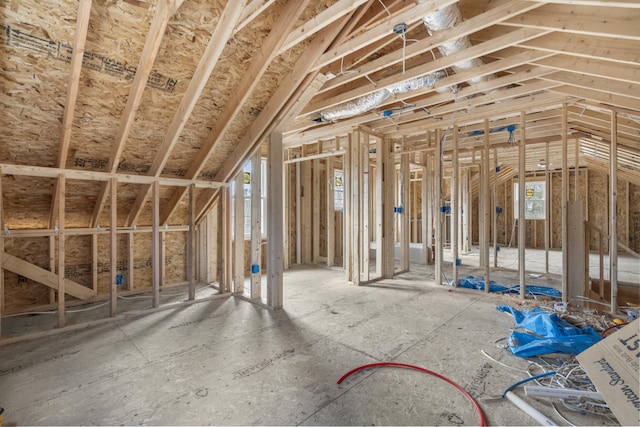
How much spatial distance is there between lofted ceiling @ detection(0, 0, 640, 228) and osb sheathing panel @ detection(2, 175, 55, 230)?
Result: 20mm

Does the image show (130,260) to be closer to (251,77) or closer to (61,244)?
(61,244)

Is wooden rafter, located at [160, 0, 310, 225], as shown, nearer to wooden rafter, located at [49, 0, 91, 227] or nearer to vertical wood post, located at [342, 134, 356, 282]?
wooden rafter, located at [49, 0, 91, 227]

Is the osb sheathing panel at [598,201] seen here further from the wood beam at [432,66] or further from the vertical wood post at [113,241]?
the vertical wood post at [113,241]

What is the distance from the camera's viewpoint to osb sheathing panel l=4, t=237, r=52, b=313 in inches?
145

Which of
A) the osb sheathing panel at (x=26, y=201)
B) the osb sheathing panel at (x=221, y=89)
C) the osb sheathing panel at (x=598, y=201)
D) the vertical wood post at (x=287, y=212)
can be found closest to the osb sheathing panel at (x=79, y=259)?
the osb sheathing panel at (x=26, y=201)

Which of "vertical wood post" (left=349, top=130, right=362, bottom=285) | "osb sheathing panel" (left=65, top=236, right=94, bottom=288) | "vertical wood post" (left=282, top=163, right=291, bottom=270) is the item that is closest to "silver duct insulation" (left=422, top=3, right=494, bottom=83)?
"vertical wood post" (left=349, top=130, right=362, bottom=285)

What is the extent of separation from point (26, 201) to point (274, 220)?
3017 mm

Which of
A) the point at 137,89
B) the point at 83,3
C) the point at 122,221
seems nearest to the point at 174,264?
the point at 122,221

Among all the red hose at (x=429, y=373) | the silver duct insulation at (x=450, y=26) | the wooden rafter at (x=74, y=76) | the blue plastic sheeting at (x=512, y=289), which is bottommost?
the red hose at (x=429, y=373)

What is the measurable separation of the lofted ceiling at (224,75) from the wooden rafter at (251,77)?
15 millimetres

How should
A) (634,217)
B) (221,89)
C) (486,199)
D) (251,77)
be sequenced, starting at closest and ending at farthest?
(251,77)
(221,89)
(486,199)
(634,217)

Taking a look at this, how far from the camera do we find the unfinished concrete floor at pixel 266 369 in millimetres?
1812

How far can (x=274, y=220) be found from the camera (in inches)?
147

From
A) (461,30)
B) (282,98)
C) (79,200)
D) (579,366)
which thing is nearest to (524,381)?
(579,366)
